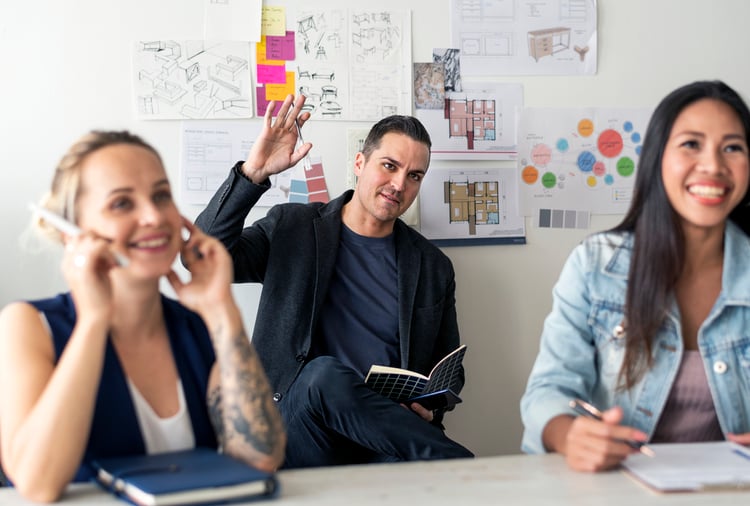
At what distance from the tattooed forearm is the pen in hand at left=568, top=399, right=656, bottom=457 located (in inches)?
20.4

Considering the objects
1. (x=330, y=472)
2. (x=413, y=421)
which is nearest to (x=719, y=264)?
(x=413, y=421)

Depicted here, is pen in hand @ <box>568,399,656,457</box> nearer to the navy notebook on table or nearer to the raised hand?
the navy notebook on table

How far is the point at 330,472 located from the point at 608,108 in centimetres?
224

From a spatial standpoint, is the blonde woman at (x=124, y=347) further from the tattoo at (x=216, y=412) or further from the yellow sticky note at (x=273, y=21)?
the yellow sticky note at (x=273, y=21)

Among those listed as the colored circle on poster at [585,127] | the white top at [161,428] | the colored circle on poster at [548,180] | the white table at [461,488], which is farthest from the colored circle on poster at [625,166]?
the white top at [161,428]

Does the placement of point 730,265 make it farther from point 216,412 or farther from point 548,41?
point 548,41

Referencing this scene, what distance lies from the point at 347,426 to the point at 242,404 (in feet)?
2.83

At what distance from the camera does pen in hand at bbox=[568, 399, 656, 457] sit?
1312 mm

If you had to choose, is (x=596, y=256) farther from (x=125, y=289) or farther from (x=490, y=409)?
(x=490, y=409)

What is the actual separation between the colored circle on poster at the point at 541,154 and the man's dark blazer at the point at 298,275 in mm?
614

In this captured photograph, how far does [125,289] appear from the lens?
1386 millimetres

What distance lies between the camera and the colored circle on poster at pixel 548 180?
3.03 m

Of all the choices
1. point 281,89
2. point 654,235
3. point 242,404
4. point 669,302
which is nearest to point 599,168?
point 281,89

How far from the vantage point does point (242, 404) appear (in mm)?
1312
